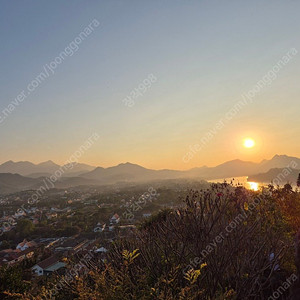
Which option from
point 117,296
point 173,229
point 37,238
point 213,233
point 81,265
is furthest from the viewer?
→ point 37,238

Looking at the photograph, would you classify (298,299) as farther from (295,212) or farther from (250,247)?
(295,212)

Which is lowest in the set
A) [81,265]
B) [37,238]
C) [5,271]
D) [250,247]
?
[37,238]

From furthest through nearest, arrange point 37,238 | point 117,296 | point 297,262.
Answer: point 37,238 < point 297,262 < point 117,296

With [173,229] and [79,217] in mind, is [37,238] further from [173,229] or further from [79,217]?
[173,229]

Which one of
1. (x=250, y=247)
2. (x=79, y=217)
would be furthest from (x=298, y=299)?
(x=79, y=217)

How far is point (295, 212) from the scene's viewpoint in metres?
8.31

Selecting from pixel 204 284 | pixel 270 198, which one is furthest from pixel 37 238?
pixel 204 284

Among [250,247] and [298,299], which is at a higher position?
[250,247]

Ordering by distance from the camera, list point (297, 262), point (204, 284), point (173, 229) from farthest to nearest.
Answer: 1. point (173, 229)
2. point (204, 284)
3. point (297, 262)

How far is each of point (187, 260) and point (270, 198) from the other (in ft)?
17.6

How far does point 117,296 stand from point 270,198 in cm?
715

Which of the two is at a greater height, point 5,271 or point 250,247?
point 250,247

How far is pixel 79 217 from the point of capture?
53.2 m

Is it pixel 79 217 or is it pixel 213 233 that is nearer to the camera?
pixel 213 233
